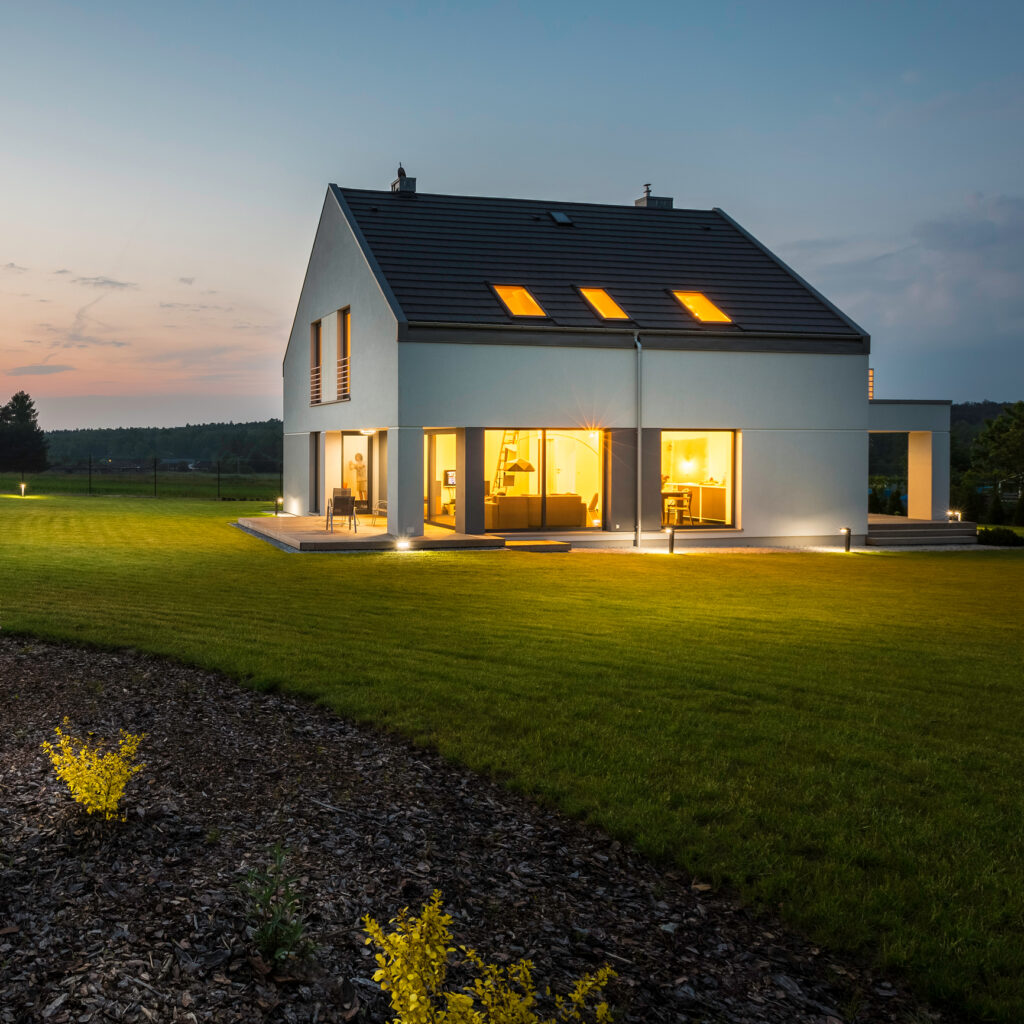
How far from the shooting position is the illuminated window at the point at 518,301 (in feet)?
57.3

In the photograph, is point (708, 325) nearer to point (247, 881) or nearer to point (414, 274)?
point (414, 274)

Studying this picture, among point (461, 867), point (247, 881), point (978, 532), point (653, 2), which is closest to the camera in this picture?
point (247, 881)

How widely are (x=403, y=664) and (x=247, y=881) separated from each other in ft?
12.2

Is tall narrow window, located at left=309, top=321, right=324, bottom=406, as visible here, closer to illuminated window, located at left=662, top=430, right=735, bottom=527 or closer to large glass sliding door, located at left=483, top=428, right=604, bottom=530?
large glass sliding door, located at left=483, top=428, right=604, bottom=530

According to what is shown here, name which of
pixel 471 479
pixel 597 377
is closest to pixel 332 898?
pixel 471 479

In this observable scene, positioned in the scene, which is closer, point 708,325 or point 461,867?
point 461,867

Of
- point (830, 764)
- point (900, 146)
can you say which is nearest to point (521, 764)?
point (830, 764)

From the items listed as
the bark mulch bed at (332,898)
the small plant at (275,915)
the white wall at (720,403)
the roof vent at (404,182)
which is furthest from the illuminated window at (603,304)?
the small plant at (275,915)

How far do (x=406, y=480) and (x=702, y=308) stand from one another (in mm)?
7076

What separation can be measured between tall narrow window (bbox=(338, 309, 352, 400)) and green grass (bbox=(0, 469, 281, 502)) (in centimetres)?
1090

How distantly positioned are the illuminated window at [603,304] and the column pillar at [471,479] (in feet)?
11.2

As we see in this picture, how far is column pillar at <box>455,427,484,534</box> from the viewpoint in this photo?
17141 millimetres

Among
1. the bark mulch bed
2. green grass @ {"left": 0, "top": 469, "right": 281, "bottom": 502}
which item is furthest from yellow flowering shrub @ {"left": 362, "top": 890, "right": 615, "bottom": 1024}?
green grass @ {"left": 0, "top": 469, "right": 281, "bottom": 502}

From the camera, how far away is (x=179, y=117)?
64.1 feet
